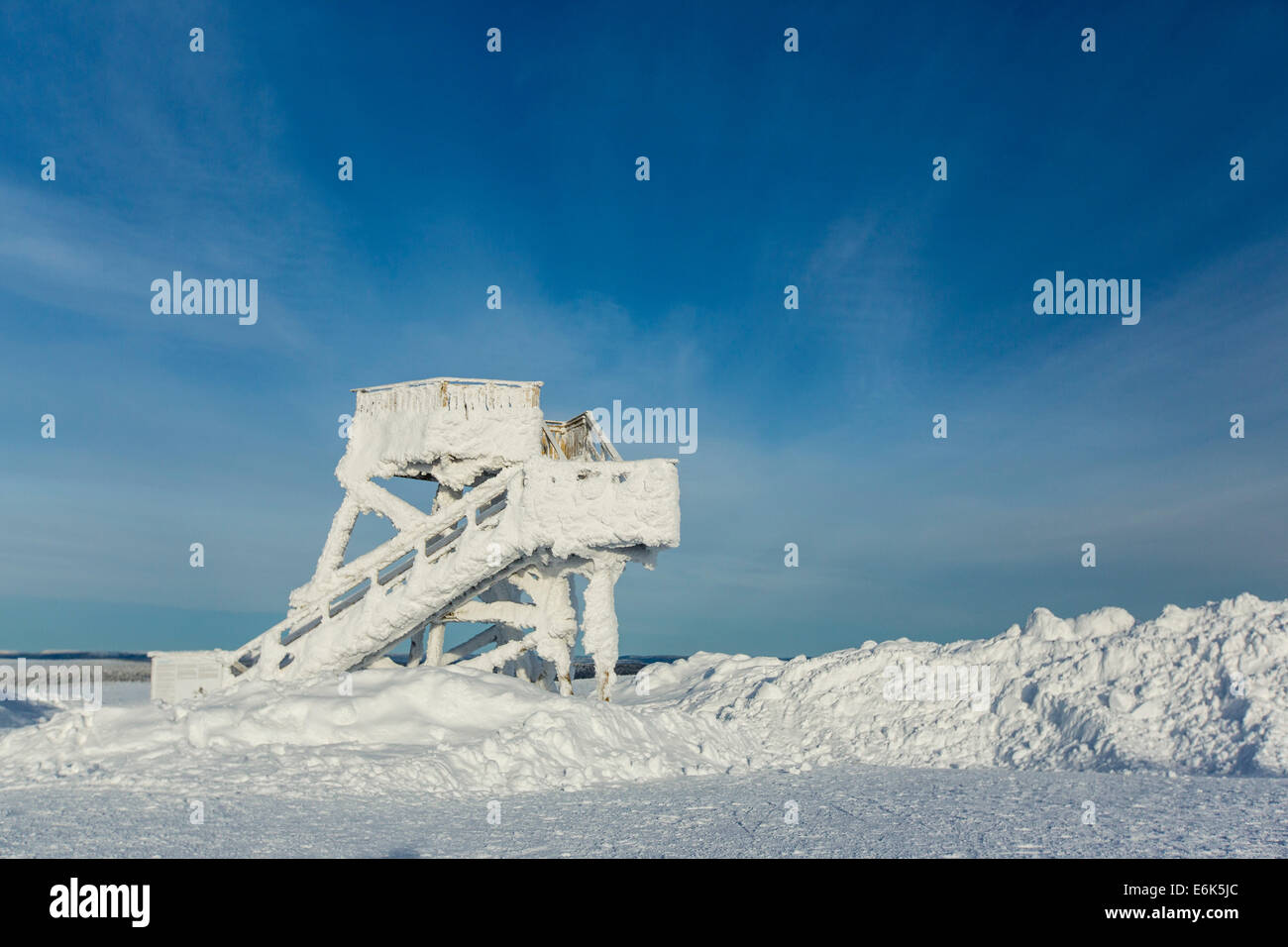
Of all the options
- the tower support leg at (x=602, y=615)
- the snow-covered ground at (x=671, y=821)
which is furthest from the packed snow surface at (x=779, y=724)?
the tower support leg at (x=602, y=615)

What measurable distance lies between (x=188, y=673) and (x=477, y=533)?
24.4 feet

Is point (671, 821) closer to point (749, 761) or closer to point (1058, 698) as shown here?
point (749, 761)

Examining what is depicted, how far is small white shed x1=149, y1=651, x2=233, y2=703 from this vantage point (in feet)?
64.4

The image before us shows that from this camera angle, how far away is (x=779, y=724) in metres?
21.0

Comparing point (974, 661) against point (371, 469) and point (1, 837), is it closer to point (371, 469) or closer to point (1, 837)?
point (371, 469)

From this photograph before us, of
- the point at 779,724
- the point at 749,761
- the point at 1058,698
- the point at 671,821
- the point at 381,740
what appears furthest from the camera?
the point at 779,724

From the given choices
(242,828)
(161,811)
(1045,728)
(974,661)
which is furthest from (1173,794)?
(161,811)

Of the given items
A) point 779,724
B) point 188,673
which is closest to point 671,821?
point 779,724

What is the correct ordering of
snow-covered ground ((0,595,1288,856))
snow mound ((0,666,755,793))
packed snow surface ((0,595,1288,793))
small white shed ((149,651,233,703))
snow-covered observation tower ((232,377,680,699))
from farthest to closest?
1. small white shed ((149,651,233,703))
2. snow-covered observation tower ((232,377,680,699))
3. packed snow surface ((0,595,1288,793))
4. snow mound ((0,666,755,793))
5. snow-covered ground ((0,595,1288,856))

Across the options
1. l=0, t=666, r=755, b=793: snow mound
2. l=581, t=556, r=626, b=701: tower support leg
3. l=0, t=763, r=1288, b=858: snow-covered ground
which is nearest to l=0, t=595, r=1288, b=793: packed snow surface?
l=0, t=666, r=755, b=793: snow mound

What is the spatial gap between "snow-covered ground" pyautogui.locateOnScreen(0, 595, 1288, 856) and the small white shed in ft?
9.53

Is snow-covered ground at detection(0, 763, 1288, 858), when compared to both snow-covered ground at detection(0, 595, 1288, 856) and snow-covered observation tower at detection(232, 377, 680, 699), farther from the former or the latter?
snow-covered observation tower at detection(232, 377, 680, 699)

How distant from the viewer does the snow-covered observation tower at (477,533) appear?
1842cm
